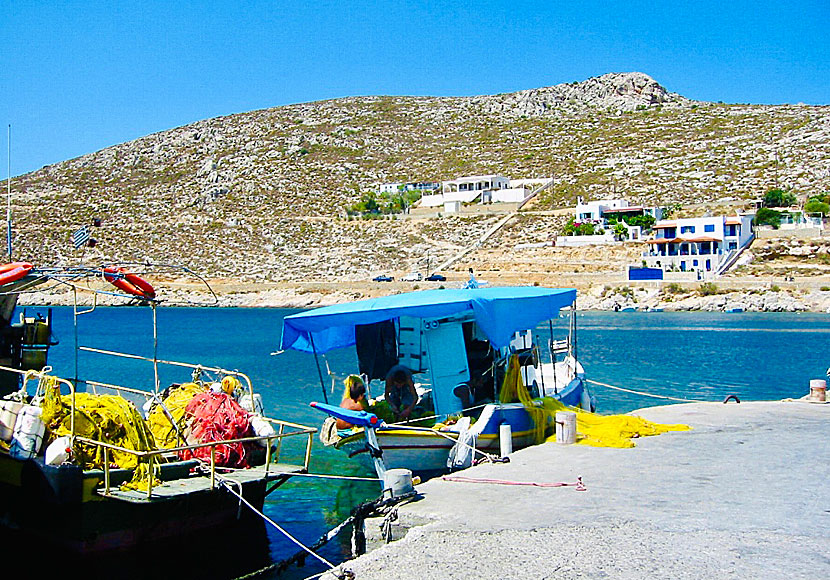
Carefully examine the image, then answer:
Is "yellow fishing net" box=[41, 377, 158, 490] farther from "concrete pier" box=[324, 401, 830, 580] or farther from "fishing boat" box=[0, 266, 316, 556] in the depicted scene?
"concrete pier" box=[324, 401, 830, 580]

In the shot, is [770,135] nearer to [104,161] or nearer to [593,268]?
[593,268]

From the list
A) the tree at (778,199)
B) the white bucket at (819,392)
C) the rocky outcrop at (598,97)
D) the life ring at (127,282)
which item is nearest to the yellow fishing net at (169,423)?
the life ring at (127,282)

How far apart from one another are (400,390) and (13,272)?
6.56m

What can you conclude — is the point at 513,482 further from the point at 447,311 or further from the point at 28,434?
the point at 28,434

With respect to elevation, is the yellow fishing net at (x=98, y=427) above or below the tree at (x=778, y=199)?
below

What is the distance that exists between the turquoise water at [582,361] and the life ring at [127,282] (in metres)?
3.98

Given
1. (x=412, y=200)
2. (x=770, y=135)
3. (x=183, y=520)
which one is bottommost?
(x=183, y=520)

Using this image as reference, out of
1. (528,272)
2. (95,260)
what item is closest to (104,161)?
(95,260)

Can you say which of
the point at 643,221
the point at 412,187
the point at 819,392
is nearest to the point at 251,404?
the point at 819,392

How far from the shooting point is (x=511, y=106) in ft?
518

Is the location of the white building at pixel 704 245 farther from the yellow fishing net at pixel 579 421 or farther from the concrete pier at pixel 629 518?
the concrete pier at pixel 629 518

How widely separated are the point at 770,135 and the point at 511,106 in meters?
55.8

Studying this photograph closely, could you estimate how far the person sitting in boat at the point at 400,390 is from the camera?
1480cm

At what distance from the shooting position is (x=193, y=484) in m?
10.0
